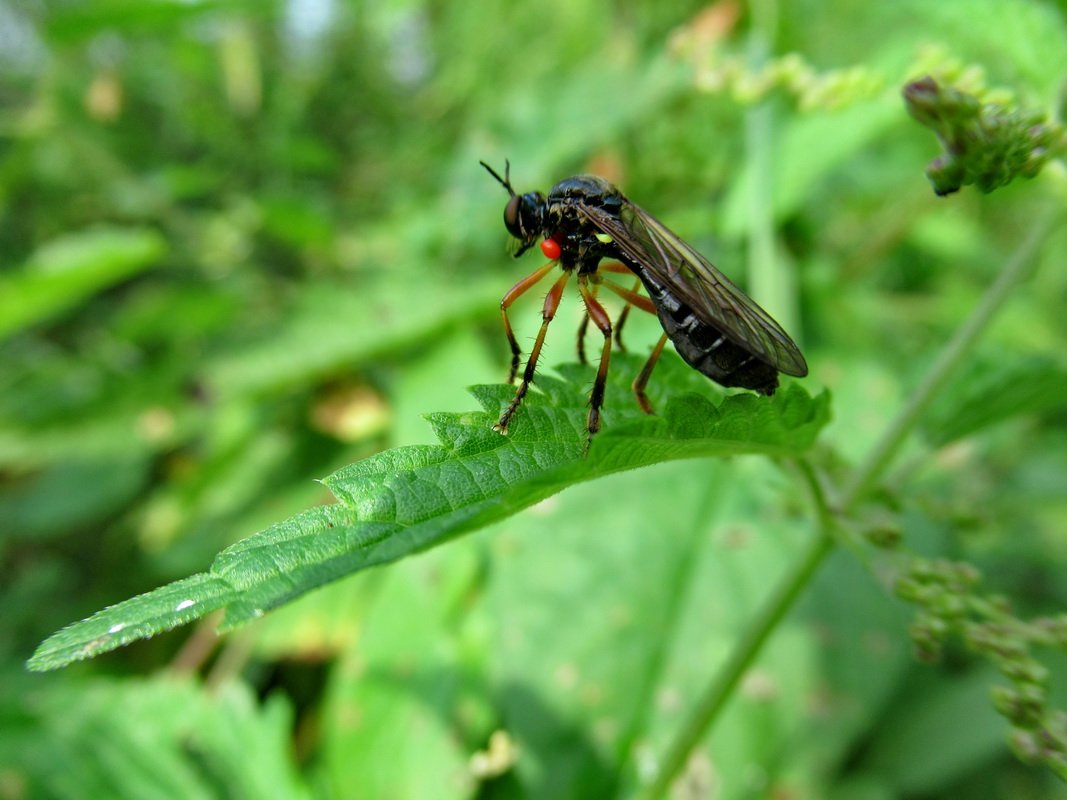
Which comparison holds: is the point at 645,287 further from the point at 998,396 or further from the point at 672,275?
the point at 998,396

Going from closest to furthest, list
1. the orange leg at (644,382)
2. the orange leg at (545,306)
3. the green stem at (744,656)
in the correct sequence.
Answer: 1. the orange leg at (644,382)
2. the green stem at (744,656)
3. the orange leg at (545,306)

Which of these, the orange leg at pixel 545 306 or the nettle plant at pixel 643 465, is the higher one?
the orange leg at pixel 545 306

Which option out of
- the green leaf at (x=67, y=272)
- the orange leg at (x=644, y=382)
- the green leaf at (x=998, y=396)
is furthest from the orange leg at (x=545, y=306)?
the green leaf at (x=67, y=272)

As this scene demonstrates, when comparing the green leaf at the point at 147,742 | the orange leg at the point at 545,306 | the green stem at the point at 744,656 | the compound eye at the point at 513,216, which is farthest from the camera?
the green leaf at the point at 147,742

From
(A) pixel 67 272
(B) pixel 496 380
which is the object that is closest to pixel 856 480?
(B) pixel 496 380

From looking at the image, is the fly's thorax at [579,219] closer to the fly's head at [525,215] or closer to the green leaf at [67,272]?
the fly's head at [525,215]

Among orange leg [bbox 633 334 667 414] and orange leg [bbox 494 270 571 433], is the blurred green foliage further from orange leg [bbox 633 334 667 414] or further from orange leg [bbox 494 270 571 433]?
orange leg [bbox 494 270 571 433]
